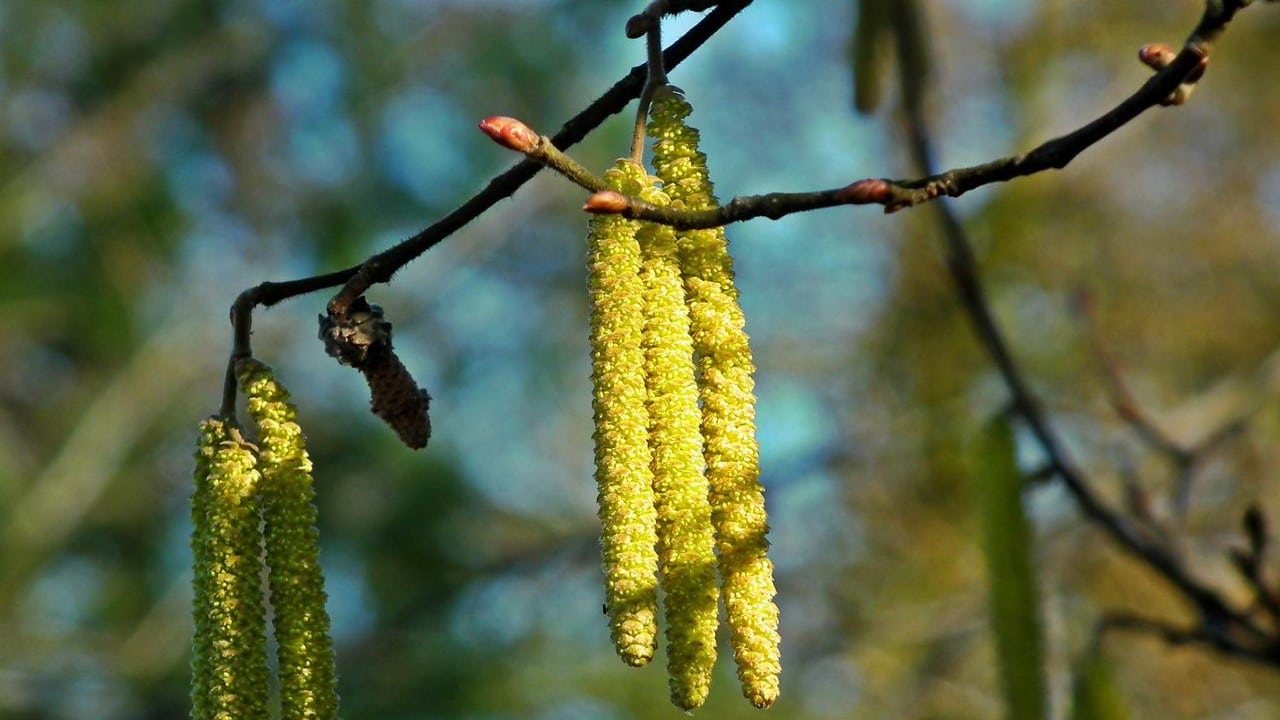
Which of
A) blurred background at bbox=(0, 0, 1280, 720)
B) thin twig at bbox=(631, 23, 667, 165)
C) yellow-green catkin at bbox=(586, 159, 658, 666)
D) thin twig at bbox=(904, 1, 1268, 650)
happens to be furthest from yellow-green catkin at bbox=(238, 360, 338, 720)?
blurred background at bbox=(0, 0, 1280, 720)

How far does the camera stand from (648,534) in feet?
3.88

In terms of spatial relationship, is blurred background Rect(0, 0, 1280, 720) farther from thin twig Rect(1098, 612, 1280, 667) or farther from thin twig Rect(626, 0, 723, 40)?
thin twig Rect(626, 0, 723, 40)

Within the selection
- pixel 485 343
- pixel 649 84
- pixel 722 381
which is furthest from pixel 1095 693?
pixel 485 343

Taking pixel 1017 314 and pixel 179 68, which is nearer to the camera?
pixel 1017 314

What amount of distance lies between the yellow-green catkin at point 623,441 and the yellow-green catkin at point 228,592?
37cm

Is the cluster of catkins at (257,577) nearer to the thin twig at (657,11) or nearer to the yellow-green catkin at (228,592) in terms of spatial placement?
the yellow-green catkin at (228,592)

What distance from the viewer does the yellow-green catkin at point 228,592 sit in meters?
1.30

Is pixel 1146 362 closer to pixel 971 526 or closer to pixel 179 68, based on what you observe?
pixel 971 526

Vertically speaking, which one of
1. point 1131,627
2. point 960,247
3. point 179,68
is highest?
point 179,68

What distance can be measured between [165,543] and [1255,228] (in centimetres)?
722

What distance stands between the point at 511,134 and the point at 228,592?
54cm

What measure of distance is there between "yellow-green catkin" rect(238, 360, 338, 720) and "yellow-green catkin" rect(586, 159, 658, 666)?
1.00ft

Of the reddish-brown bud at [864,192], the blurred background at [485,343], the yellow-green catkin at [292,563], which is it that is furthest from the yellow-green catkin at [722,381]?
the blurred background at [485,343]

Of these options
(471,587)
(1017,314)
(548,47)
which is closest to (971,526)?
(1017,314)
